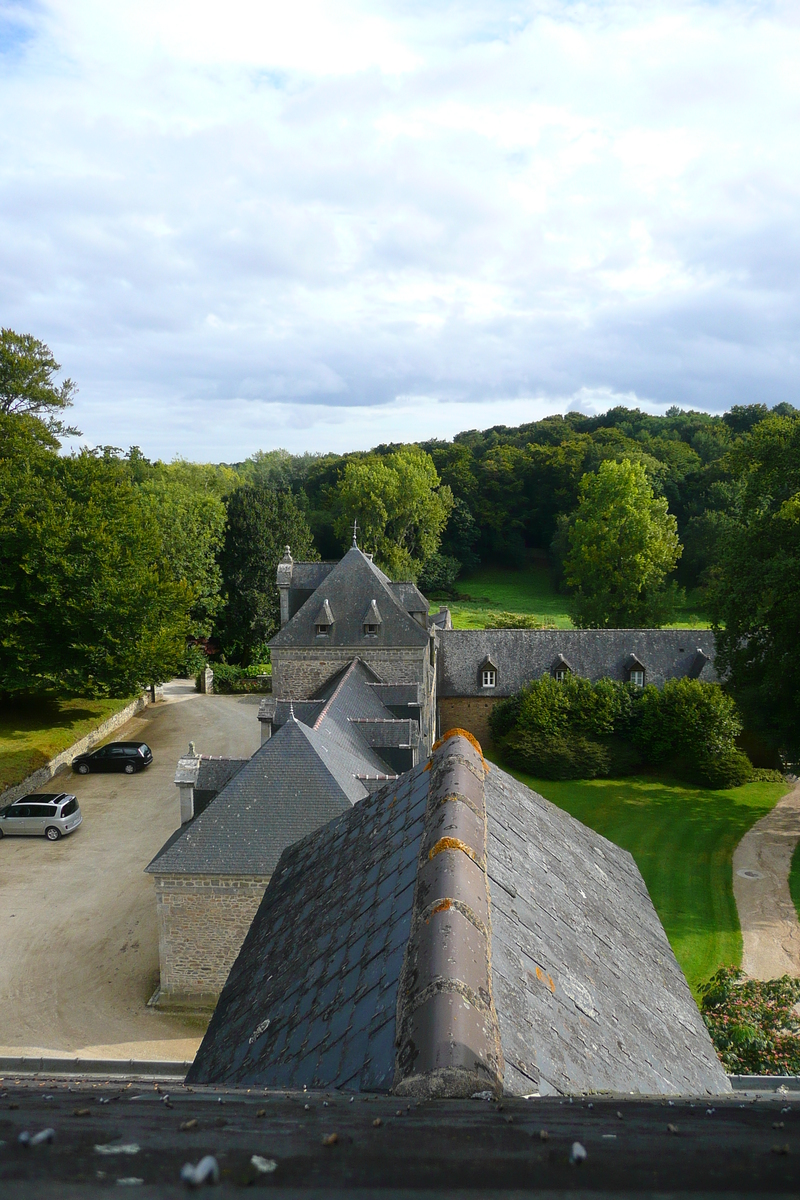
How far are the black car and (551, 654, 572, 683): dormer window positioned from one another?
60.7 ft

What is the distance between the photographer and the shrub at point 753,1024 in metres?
10.5

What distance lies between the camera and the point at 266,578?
48.9m

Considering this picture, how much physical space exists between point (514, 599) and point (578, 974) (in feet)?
221

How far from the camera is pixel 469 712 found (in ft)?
117

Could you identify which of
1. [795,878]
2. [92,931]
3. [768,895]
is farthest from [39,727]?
[795,878]

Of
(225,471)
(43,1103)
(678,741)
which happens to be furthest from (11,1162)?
(225,471)

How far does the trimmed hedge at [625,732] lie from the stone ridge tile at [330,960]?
81.6 feet

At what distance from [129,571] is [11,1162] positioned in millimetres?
32707

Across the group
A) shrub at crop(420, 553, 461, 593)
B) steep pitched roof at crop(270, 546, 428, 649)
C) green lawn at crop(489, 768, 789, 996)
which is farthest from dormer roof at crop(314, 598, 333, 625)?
shrub at crop(420, 553, 461, 593)

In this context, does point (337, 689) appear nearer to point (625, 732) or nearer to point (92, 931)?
point (92, 931)

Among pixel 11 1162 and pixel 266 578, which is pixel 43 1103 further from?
pixel 266 578

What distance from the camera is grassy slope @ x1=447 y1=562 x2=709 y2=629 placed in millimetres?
61594

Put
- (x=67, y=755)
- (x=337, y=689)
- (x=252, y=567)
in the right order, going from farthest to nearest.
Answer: (x=252, y=567)
(x=67, y=755)
(x=337, y=689)

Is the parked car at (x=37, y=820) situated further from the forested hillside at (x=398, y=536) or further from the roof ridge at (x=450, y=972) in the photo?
the roof ridge at (x=450, y=972)
